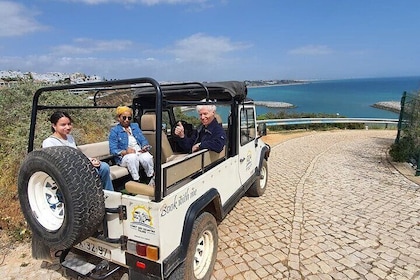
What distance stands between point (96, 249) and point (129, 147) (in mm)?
1719

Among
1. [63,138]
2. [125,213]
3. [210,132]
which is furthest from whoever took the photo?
[210,132]

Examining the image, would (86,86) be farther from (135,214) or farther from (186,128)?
(186,128)

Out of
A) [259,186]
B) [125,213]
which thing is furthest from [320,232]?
[125,213]

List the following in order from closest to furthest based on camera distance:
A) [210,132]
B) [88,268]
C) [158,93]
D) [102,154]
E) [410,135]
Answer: [158,93], [88,268], [210,132], [102,154], [410,135]

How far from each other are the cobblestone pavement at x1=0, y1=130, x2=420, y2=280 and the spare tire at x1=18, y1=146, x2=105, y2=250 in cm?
117

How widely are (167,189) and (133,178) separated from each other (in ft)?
4.91

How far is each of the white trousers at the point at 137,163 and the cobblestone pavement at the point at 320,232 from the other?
4.70 ft

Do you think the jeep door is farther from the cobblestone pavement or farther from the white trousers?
the white trousers

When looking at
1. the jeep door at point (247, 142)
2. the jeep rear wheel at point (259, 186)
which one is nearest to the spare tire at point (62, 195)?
the jeep door at point (247, 142)

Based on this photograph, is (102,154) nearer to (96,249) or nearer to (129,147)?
(129,147)

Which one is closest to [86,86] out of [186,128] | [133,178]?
[133,178]

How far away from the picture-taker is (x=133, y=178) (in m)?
3.55

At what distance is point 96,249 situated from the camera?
244 cm

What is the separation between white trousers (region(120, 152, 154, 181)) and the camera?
3486 millimetres
